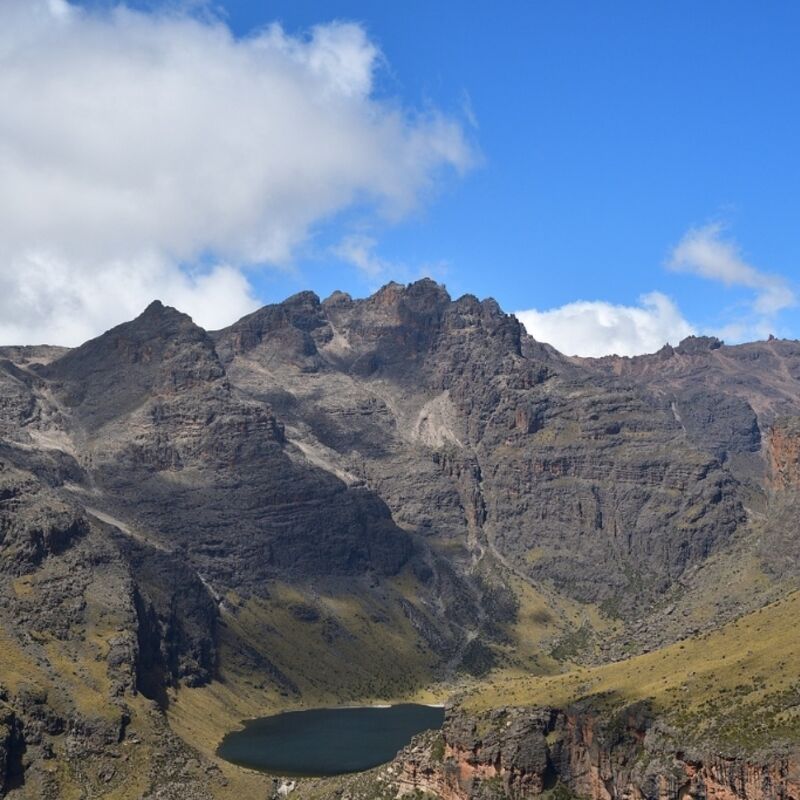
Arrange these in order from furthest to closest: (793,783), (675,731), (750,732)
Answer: (675,731) < (750,732) < (793,783)

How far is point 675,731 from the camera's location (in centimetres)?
19012

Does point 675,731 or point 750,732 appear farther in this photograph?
point 675,731

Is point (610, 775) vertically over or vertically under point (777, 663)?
under

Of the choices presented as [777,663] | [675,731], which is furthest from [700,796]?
[777,663]

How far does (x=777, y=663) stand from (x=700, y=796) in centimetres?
2977

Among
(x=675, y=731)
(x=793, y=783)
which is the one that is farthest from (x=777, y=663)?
(x=793, y=783)

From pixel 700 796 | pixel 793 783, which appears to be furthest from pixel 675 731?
pixel 793 783

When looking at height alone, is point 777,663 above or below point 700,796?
above

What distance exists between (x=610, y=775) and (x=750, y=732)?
2936 cm

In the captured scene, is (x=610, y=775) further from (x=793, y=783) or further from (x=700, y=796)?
(x=793, y=783)

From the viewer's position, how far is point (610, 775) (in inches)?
7825

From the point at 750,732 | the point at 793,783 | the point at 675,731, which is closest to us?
the point at 793,783

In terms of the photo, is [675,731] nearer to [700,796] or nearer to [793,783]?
[700,796]

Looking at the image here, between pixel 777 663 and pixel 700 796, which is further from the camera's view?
pixel 777 663
